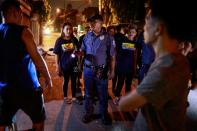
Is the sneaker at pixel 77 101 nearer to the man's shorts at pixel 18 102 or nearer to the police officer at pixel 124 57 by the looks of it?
the police officer at pixel 124 57

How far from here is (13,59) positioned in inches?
159

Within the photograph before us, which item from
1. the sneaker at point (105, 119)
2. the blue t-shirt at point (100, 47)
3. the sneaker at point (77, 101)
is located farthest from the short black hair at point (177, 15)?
the sneaker at point (77, 101)

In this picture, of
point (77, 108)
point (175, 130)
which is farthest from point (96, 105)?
point (175, 130)

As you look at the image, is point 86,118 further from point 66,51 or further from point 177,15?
point 177,15

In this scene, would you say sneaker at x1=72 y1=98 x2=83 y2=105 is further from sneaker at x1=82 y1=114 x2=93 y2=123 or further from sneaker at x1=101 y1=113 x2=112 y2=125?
sneaker at x1=101 y1=113 x2=112 y2=125

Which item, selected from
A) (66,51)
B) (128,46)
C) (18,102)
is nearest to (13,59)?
(18,102)

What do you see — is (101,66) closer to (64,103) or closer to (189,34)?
(64,103)

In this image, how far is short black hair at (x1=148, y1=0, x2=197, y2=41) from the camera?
2115 millimetres

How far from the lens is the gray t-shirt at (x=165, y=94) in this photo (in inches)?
80.2

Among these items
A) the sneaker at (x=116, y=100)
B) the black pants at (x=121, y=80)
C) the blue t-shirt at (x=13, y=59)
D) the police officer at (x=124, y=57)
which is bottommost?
the sneaker at (x=116, y=100)

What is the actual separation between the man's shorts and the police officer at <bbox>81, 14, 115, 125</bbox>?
7.15ft

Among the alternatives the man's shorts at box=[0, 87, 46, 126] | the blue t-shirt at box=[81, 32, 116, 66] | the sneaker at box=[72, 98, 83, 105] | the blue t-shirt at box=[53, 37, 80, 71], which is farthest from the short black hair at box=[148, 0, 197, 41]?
the sneaker at box=[72, 98, 83, 105]

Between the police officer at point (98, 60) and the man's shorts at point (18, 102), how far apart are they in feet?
7.15

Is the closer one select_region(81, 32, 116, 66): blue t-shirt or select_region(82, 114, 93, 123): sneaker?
select_region(81, 32, 116, 66): blue t-shirt
